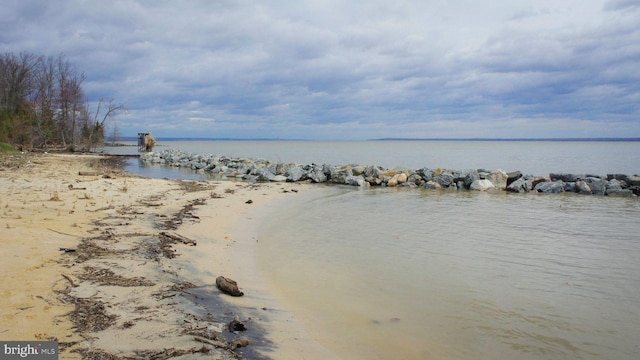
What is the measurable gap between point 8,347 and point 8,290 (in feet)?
3.84

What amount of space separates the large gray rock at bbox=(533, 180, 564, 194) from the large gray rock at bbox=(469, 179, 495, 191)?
2.00m

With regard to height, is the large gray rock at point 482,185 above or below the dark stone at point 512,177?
below

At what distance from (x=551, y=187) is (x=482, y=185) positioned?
9.71 ft

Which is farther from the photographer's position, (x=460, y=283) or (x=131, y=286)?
(x=460, y=283)

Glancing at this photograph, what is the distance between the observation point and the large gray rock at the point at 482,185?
1872cm

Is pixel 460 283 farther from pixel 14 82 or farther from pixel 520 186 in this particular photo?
pixel 14 82

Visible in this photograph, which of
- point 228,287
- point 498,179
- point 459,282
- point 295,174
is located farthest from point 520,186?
point 228,287

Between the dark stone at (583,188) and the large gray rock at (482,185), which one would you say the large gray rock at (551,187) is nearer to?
the dark stone at (583,188)

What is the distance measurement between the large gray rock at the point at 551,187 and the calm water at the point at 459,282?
6692mm

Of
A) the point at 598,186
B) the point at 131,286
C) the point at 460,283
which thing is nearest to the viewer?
the point at 131,286

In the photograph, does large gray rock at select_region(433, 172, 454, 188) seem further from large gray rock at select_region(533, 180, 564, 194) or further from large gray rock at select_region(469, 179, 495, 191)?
large gray rock at select_region(533, 180, 564, 194)

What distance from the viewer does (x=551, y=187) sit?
1842 centimetres

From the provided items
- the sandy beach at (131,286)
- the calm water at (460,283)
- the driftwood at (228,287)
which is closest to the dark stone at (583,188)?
the calm water at (460,283)

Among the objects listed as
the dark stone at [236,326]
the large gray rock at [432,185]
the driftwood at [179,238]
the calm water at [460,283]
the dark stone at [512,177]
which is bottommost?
the calm water at [460,283]
